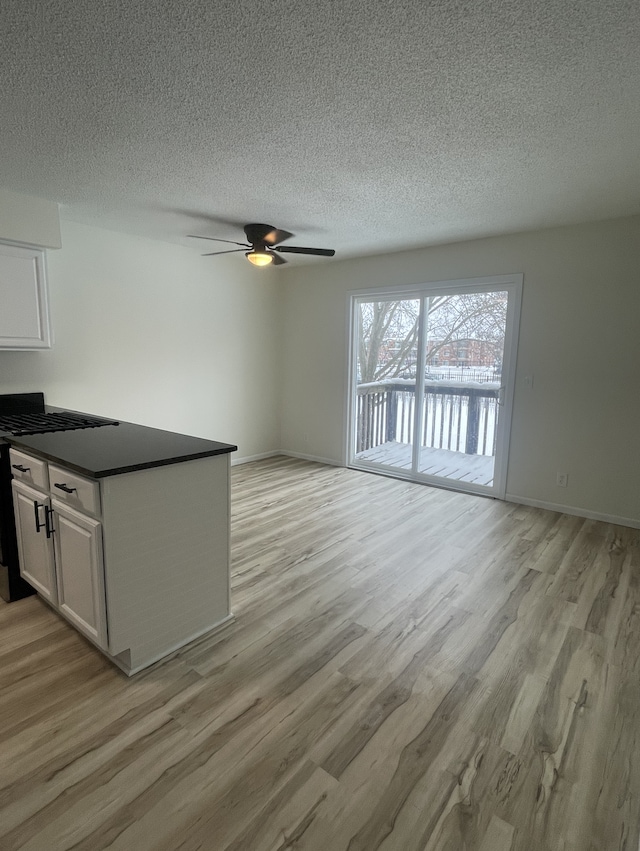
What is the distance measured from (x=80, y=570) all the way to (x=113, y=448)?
0.55 m

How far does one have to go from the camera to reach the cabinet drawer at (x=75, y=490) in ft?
5.67

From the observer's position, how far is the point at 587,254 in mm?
3611

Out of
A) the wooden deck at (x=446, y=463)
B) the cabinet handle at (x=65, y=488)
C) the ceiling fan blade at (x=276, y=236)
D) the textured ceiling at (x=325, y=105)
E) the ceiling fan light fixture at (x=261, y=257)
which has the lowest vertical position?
the wooden deck at (x=446, y=463)

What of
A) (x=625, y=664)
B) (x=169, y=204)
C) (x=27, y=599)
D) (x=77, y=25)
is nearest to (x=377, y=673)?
(x=625, y=664)

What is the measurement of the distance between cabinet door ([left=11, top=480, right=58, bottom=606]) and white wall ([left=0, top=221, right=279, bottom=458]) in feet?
5.56

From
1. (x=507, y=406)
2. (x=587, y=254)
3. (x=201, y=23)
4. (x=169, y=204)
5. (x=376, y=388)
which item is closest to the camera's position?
(x=201, y=23)

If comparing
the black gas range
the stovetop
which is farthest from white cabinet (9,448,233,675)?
the stovetop

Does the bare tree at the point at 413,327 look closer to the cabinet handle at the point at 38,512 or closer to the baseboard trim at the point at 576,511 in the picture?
the baseboard trim at the point at 576,511

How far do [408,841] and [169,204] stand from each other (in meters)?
3.76

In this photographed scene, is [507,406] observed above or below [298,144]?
below

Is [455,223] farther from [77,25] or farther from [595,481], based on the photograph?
[77,25]

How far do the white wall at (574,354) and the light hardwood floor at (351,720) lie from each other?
1.05m

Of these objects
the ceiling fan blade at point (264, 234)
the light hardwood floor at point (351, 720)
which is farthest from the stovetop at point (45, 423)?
the ceiling fan blade at point (264, 234)

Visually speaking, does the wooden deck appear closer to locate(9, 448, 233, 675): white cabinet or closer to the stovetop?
locate(9, 448, 233, 675): white cabinet
